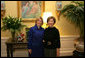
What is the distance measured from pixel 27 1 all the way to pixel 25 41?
48.7 inches

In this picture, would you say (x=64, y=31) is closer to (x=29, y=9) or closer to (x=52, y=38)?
(x=29, y=9)

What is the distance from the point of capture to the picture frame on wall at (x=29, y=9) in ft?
13.6

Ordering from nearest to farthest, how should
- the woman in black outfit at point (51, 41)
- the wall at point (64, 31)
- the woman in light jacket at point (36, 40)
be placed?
the woman in black outfit at point (51, 41) → the woman in light jacket at point (36, 40) → the wall at point (64, 31)

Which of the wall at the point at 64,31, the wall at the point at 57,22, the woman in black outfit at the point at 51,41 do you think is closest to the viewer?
the woman in black outfit at the point at 51,41

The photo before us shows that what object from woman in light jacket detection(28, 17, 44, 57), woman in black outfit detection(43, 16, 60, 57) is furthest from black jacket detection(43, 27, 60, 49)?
woman in light jacket detection(28, 17, 44, 57)

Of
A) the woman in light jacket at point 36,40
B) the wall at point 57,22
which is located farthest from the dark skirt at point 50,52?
the wall at point 57,22

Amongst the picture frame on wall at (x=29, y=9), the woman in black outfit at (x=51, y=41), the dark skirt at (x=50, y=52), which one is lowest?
the dark skirt at (x=50, y=52)

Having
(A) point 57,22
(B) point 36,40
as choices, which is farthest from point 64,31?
(B) point 36,40

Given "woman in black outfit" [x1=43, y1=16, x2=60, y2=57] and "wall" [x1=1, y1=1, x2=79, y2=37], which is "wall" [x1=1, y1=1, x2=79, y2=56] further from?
"woman in black outfit" [x1=43, y1=16, x2=60, y2=57]

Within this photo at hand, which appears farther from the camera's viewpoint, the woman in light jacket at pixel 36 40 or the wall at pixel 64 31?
the wall at pixel 64 31

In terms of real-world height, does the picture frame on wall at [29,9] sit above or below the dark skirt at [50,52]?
above

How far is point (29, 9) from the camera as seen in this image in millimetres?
4199

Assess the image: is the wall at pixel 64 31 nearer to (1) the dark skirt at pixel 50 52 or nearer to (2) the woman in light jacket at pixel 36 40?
(2) the woman in light jacket at pixel 36 40

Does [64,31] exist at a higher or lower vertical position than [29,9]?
lower
